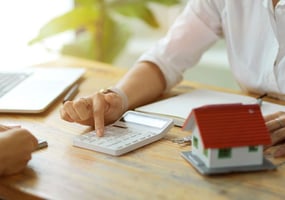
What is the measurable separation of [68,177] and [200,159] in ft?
0.68

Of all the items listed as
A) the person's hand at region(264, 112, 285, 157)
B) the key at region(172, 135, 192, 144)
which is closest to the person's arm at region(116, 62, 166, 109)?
the key at region(172, 135, 192, 144)

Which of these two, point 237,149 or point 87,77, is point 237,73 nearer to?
point 87,77

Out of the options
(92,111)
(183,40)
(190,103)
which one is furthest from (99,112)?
(183,40)

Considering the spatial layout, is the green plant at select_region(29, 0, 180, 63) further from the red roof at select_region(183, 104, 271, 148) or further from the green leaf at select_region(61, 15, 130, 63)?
the red roof at select_region(183, 104, 271, 148)

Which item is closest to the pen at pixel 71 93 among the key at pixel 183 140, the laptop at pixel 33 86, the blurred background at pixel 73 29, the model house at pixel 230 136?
the laptop at pixel 33 86

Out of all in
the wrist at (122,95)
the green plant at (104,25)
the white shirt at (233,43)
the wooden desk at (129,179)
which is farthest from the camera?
the green plant at (104,25)

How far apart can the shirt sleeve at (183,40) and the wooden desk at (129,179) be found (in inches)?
15.4

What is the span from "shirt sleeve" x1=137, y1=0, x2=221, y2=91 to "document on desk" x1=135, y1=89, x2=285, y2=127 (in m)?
0.09

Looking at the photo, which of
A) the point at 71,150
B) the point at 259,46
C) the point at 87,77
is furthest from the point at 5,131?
the point at 259,46

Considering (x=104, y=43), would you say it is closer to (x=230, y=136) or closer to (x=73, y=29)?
(x=73, y=29)

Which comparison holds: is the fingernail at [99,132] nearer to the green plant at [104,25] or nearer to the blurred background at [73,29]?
the blurred background at [73,29]

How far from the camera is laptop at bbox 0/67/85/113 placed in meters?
1.20

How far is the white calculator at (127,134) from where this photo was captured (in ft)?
3.14

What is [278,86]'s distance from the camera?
1.30 m
